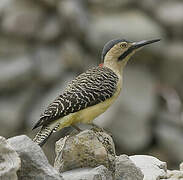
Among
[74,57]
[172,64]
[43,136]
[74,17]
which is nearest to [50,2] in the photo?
[74,17]

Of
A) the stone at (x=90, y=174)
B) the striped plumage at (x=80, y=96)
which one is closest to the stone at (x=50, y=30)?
the striped plumage at (x=80, y=96)

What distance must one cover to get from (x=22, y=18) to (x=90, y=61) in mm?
2821

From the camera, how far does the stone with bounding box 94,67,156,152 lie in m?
24.3

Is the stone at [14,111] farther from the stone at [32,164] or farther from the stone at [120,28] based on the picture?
the stone at [32,164]

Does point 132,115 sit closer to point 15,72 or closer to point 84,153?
point 15,72

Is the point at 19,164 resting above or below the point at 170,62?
above

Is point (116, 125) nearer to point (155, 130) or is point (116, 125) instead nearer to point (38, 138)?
point (155, 130)

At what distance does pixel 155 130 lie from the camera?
2592 cm

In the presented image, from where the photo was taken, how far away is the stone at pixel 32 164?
7992 millimetres

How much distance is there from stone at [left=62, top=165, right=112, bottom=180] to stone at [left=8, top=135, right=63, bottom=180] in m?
0.49

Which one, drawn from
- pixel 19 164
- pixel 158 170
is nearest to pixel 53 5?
pixel 158 170

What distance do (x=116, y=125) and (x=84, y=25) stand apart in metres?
4.41

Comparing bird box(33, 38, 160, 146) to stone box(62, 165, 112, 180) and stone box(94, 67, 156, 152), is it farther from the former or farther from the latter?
stone box(94, 67, 156, 152)

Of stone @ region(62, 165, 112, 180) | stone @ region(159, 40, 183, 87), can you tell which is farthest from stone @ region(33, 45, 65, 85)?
stone @ region(62, 165, 112, 180)
